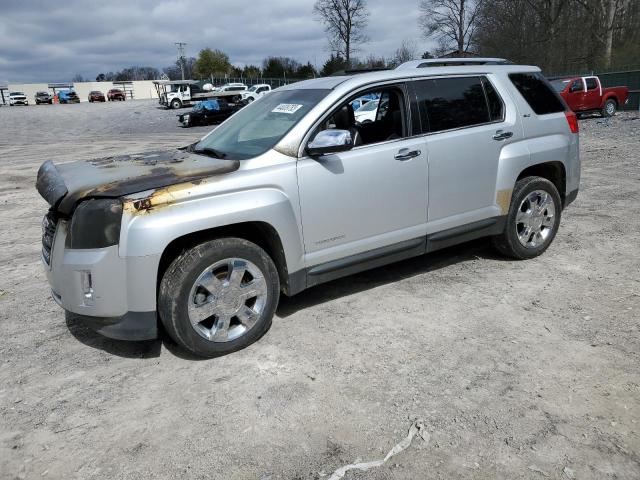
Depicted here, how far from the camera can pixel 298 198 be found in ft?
Answer: 12.2

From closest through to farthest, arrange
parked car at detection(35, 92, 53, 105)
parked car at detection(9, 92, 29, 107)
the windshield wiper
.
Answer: the windshield wiper → parked car at detection(9, 92, 29, 107) → parked car at detection(35, 92, 53, 105)

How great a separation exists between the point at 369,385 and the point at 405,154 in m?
1.89

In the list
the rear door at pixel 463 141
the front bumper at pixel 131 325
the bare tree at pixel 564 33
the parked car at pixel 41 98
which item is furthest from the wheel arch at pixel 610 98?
the parked car at pixel 41 98

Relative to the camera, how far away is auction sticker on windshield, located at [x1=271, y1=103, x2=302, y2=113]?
409 centimetres

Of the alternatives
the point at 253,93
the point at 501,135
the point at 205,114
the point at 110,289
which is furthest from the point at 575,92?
the point at 253,93

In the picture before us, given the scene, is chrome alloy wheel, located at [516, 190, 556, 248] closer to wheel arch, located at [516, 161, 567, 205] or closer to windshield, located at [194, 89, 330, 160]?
wheel arch, located at [516, 161, 567, 205]

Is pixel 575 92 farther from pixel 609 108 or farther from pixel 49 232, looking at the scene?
pixel 49 232

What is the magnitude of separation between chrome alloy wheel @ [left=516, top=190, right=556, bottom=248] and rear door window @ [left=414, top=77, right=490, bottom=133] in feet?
3.05

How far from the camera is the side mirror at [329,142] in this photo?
371 cm

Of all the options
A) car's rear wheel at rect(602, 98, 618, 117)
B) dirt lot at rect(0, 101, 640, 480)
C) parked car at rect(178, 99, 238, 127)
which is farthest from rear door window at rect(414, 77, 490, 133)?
parked car at rect(178, 99, 238, 127)

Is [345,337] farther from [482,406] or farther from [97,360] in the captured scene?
[97,360]

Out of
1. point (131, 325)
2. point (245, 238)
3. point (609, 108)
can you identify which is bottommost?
point (131, 325)

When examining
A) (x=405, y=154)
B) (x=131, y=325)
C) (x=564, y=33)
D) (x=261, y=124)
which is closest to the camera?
(x=131, y=325)

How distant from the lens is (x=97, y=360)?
3.63 meters
